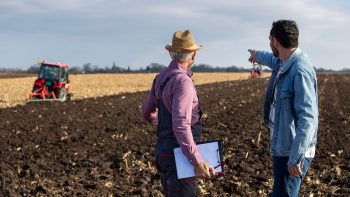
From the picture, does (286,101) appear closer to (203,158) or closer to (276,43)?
(276,43)

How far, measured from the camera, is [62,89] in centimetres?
2058

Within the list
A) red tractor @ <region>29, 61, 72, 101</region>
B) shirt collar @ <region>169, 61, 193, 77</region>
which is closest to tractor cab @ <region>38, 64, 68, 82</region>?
red tractor @ <region>29, 61, 72, 101</region>

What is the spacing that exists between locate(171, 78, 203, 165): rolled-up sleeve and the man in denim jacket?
2.14ft

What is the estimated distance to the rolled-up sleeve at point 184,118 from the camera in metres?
3.40

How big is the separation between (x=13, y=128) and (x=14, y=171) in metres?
4.68

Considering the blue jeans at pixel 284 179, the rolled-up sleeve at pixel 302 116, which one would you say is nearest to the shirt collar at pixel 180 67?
the rolled-up sleeve at pixel 302 116

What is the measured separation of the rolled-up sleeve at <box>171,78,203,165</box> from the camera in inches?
134

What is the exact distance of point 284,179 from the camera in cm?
365

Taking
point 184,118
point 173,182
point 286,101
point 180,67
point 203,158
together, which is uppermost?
point 180,67

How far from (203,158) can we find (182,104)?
1.55 feet

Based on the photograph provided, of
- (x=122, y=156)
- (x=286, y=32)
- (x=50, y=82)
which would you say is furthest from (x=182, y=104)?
(x=50, y=82)

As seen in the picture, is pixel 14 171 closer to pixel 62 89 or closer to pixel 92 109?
pixel 92 109

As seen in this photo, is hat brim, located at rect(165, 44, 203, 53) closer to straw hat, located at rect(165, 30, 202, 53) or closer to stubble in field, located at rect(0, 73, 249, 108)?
straw hat, located at rect(165, 30, 202, 53)

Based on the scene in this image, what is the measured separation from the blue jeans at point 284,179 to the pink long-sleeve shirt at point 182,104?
24.2 inches
